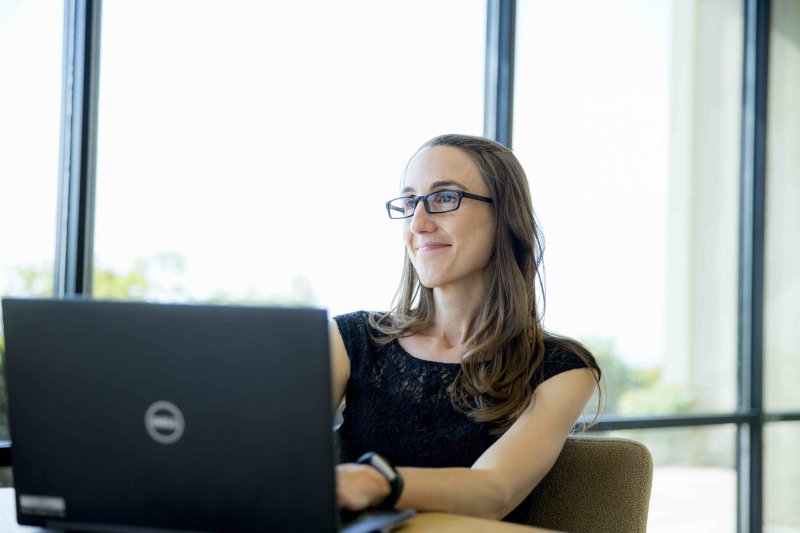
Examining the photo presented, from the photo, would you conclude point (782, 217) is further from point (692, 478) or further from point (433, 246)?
point (433, 246)

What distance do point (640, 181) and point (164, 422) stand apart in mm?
3035

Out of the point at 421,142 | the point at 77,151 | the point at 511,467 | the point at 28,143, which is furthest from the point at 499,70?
the point at 511,467

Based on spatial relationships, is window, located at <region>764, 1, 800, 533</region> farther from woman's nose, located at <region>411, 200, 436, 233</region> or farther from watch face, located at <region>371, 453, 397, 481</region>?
watch face, located at <region>371, 453, 397, 481</region>

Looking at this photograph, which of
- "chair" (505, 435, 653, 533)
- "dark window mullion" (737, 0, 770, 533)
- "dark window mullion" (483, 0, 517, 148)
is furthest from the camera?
"dark window mullion" (737, 0, 770, 533)

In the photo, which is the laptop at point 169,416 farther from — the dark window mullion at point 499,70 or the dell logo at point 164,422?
the dark window mullion at point 499,70

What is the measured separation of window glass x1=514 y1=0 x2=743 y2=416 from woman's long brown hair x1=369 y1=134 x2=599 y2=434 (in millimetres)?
1325

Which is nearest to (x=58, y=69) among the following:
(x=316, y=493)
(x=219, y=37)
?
(x=219, y=37)

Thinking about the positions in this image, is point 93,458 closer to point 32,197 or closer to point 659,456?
point 32,197

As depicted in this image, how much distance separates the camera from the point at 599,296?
139 inches

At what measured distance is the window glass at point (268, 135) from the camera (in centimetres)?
243

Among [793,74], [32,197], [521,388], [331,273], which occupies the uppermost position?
[793,74]

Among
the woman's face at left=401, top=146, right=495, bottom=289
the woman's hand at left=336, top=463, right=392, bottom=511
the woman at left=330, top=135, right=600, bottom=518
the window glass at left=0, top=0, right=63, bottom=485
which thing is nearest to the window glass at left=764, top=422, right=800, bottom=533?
the woman at left=330, top=135, right=600, bottom=518

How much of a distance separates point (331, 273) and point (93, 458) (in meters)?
1.78

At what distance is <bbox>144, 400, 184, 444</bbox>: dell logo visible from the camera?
0.99 meters
